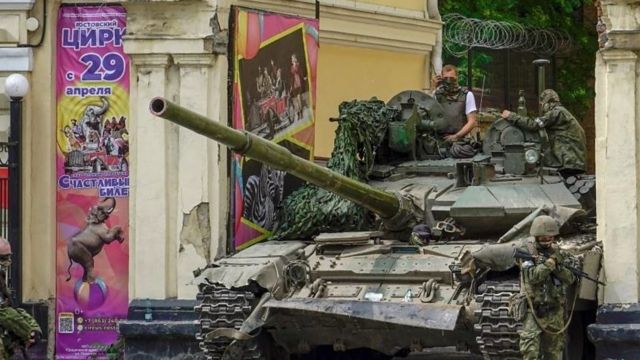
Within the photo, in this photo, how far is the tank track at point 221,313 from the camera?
17375 millimetres

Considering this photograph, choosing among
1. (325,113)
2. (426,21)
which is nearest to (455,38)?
(426,21)

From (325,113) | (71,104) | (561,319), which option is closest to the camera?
(561,319)

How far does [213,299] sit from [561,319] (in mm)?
3058

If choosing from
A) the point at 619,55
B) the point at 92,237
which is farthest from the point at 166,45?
the point at 619,55

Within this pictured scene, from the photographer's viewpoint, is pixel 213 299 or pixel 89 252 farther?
pixel 89 252

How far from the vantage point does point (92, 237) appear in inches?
781

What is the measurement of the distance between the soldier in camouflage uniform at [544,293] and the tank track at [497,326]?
3.5 inches

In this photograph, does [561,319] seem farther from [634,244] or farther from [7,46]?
[7,46]

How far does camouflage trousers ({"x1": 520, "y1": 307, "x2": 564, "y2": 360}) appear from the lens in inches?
641

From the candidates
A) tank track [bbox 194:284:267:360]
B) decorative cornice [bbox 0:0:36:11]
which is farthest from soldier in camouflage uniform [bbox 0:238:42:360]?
decorative cornice [bbox 0:0:36:11]

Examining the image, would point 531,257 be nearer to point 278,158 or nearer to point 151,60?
point 278,158

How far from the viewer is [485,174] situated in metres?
18.7

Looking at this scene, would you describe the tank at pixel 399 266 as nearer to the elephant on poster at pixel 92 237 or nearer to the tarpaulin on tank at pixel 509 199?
the tarpaulin on tank at pixel 509 199

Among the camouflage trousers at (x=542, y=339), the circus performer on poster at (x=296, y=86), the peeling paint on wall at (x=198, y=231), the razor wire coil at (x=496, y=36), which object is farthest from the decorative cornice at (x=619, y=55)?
the razor wire coil at (x=496, y=36)
